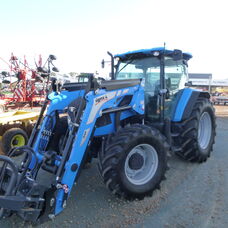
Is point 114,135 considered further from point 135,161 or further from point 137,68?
point 137,68

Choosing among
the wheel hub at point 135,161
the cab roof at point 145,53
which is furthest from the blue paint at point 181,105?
the wheel hub at point 135,161

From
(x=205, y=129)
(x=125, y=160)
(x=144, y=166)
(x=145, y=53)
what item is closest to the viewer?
(x=125, y=160)

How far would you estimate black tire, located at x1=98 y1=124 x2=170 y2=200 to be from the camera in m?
2.91

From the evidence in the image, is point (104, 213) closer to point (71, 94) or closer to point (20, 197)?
point (20, 197)

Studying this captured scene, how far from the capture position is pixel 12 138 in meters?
5.22

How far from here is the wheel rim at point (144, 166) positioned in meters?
3.26

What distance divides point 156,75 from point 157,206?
2329 mm

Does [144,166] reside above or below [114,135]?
below

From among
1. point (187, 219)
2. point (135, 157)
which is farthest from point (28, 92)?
point (187, 219)

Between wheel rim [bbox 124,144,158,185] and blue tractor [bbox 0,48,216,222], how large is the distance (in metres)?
0.01

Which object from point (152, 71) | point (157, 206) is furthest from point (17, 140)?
point (157, 206)

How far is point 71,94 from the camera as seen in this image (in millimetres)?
3547

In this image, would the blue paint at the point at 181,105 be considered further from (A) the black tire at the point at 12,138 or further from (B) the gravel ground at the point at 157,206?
(A) the black tire at the point at 12,138

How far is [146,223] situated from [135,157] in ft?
2.87
